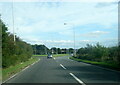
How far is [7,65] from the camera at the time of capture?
27.3m

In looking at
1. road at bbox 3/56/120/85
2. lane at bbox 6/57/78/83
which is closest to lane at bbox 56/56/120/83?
road at bbox 3/56/120/85

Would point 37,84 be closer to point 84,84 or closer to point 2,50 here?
point 84,84

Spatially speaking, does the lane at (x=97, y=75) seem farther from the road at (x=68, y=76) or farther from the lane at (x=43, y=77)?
the lane at (x=43, y=77)

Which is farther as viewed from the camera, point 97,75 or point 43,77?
point 97,75

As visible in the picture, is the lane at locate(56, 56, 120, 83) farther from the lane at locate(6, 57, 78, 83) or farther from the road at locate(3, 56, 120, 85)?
the lane at locate(6, 57, 78, 83)

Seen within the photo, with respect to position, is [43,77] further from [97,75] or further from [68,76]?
[97,75]

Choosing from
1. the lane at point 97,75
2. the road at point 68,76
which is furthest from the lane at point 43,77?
the lane at point 97,75

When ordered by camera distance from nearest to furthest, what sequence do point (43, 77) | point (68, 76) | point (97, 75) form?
point (43, 77)
point (68, 76)
point (97, 75)

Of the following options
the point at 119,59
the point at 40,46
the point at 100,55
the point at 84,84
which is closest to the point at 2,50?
the point at 119,59

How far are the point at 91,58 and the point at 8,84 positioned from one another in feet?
138

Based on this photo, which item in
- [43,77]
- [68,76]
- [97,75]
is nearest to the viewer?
[43,77]

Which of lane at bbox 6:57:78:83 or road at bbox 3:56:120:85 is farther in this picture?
lane at bbox 6:57:78:83

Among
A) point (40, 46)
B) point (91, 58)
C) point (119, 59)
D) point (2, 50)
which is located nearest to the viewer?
point (2, 50)

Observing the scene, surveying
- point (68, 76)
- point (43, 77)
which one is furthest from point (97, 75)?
point (43, 77)
